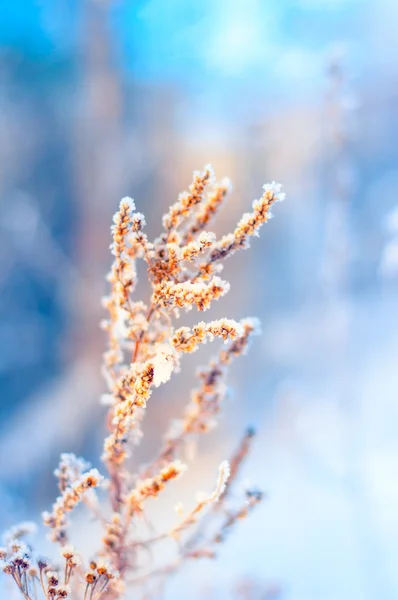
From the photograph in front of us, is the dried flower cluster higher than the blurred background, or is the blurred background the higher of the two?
the blurred background

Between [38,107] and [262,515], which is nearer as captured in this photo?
[262,515]

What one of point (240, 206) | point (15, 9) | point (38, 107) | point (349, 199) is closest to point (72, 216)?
point (38, 107)

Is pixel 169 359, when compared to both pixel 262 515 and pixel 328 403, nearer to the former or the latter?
pixel 262 515

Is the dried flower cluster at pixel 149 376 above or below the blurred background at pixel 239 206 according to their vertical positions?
below

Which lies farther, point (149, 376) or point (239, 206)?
point (239, 206)

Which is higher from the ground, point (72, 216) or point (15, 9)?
point (15, 9)
